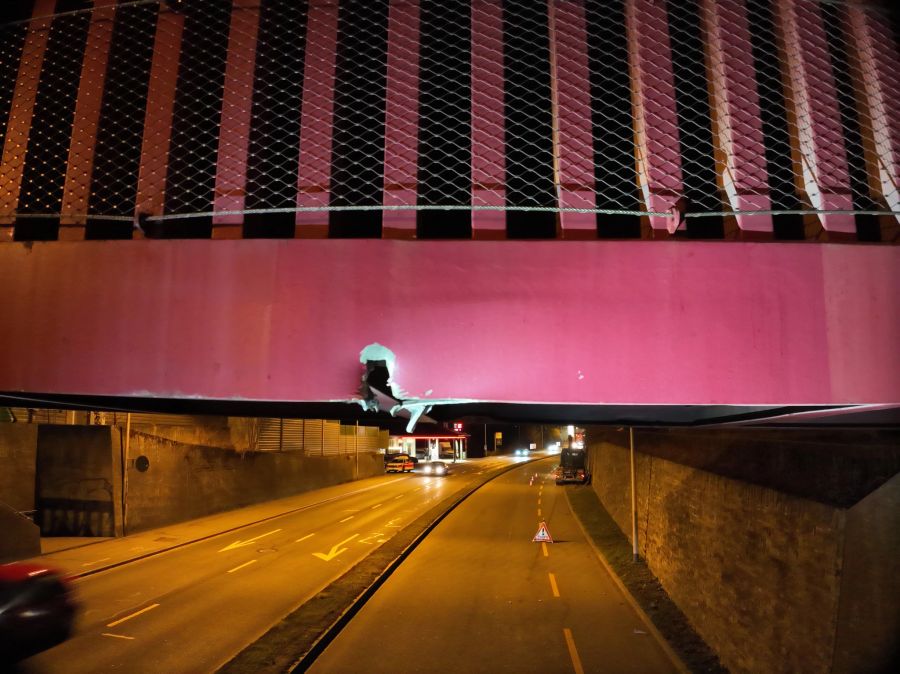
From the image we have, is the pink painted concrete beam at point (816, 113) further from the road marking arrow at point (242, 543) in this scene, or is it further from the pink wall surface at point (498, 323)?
the road marking arrow at point (242, 543)

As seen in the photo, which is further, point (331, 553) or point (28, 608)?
point (331, 553)

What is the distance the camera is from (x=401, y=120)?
3383mm

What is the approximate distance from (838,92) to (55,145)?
5349 mm

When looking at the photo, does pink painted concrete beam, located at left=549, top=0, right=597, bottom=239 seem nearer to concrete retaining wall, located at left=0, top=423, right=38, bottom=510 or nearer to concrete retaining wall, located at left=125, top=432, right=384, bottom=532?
concrete retaining wall, located at left=125, top=432, right=384, bottom=532

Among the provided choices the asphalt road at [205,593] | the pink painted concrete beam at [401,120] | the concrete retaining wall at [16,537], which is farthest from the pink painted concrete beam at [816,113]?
the concrete retaining wall at [16,537]

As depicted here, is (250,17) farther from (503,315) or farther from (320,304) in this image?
(503,315)

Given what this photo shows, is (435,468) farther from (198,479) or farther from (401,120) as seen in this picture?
(401,120)

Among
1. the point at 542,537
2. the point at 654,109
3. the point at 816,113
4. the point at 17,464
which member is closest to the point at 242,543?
the point at 17,464

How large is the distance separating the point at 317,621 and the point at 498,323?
8.36 metres

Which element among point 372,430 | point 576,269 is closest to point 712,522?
point 576,269

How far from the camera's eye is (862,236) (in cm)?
324

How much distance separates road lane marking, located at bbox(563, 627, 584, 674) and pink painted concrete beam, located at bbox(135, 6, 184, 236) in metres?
8.23

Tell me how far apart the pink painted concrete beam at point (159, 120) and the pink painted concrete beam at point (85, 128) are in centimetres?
37

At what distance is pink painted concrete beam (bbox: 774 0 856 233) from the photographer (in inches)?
127
